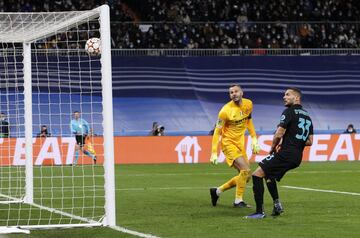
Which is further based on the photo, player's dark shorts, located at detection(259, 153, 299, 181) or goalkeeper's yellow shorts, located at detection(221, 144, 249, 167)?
goalkeeper's yellow shorts, located at detection(221, 144, 249, 167)

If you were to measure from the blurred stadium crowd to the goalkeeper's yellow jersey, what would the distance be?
24828 millimetres

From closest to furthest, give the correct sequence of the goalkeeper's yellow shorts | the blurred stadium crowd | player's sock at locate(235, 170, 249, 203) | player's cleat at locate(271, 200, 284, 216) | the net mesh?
player's cleat at locate(271, 200, 284, 216) → the net mesh → player's sock at locate(235, 170, 249, 203) → the goalkeeper's yellow shorts → the blurred stadium crowd

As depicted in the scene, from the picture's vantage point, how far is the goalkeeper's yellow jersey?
15828 millimetres

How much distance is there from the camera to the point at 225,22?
42844mm

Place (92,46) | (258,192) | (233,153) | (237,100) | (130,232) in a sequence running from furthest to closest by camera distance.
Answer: (92,46)
(233,153)
(237,100)
(258,192)
(130,232)

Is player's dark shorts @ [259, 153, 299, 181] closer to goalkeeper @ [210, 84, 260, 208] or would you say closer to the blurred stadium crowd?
goalkeeper @ [210, 84, 260, 208]

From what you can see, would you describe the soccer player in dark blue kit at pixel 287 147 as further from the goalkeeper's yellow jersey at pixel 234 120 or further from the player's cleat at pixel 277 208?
the goalkeeper's yellow jersey at pixel 234 120

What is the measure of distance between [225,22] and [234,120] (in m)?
27.4

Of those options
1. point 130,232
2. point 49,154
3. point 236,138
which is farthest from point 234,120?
point 49,154

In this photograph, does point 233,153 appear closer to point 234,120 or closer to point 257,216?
point 234,120

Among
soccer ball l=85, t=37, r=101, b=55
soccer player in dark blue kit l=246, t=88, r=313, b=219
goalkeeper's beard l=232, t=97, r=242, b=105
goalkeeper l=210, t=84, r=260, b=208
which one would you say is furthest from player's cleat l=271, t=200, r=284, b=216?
soccer ball l=85, t=37, r=101, b=55

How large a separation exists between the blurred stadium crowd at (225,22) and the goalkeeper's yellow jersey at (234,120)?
24828 millimetres

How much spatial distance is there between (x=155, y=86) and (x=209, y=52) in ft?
10.3

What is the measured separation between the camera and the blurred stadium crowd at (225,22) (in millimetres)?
40781
